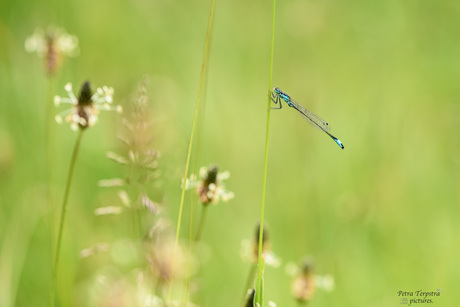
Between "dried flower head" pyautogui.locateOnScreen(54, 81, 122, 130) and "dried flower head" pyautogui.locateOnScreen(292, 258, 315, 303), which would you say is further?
"dried flower head" pyautogui.locateOnScreen(292, 258, 315, 303)

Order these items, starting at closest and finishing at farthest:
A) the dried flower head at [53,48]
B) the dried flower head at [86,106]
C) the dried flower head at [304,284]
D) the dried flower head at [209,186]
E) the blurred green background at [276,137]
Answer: the dried flower head at [86,106] → the dried flower head at [209,186] → the dried flower head at [304,284] → the dried flower head at [53,48] → the blurred green background at [276,137]

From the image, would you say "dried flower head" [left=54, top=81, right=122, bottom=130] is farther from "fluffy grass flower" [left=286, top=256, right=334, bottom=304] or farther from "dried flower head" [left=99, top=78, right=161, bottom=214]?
"fluffy grass flower" [left=286, top=256, right=334, bottom=304]

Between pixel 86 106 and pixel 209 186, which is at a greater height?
pixel 86 106

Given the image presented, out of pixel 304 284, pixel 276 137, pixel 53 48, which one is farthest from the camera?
pixel 276 137

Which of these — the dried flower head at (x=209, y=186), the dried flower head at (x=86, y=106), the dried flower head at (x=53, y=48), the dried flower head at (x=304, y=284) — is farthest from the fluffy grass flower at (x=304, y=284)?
the dried flower head at (x=53, y=48)

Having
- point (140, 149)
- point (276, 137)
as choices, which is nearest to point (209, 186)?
point (140, 149)

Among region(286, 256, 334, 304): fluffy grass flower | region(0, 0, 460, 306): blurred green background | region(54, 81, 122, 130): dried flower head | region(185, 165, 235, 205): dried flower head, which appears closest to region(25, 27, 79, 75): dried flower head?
region(0, 0, 460, 306): blurred green background

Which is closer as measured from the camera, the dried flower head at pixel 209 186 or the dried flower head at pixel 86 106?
the dried flower head at pixel 86 106

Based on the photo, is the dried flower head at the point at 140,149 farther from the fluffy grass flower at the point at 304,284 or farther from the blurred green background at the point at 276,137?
the fluffy grass flower at the point at 304,284

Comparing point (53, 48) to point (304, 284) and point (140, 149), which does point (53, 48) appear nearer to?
point (140, 149)

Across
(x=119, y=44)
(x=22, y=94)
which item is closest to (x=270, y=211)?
(x=22, y=94)
